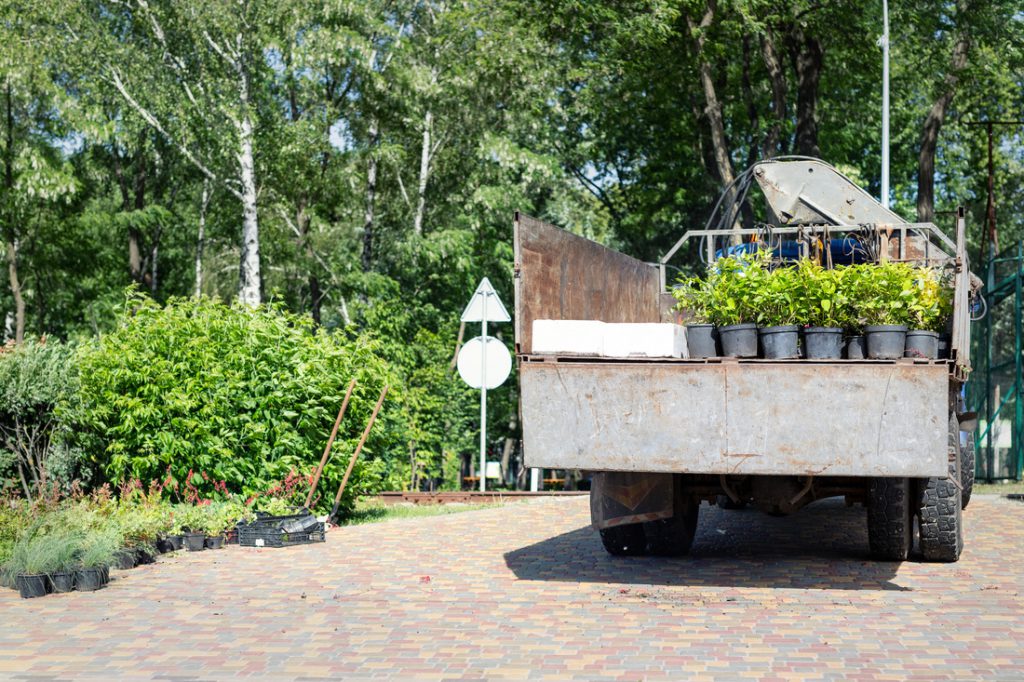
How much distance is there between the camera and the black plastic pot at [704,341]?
904 centimetres

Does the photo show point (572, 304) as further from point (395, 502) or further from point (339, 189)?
point (339, 189)

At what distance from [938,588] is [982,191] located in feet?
99.1

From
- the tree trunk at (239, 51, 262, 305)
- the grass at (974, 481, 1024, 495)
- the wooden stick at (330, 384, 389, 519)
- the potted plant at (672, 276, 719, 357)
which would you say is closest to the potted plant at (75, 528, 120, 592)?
the wooden stick at (330, 384, 389, 519)

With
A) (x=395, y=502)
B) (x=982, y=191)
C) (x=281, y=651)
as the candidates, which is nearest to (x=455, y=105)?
(x=395, y=502)

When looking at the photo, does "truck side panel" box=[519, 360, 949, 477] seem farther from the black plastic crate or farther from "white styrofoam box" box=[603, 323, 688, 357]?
the black plastic crate

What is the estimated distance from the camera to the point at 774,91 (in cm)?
2353

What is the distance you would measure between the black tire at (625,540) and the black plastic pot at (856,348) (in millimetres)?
2952

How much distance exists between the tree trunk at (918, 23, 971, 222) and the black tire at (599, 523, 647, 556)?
13.7 metres

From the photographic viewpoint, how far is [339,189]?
29875mm

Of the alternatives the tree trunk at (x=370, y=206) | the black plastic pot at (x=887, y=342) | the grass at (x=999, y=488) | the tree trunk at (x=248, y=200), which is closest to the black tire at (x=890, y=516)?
the black plastic pot at (x=887, y=342)

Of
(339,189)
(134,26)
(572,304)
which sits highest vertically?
(134,26)

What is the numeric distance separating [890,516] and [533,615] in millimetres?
3514

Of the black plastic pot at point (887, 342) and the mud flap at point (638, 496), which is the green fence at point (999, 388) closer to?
the mud flap at point (638, 496)

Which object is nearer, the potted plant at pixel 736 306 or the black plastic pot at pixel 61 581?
the potted plant at pixel 736 306
